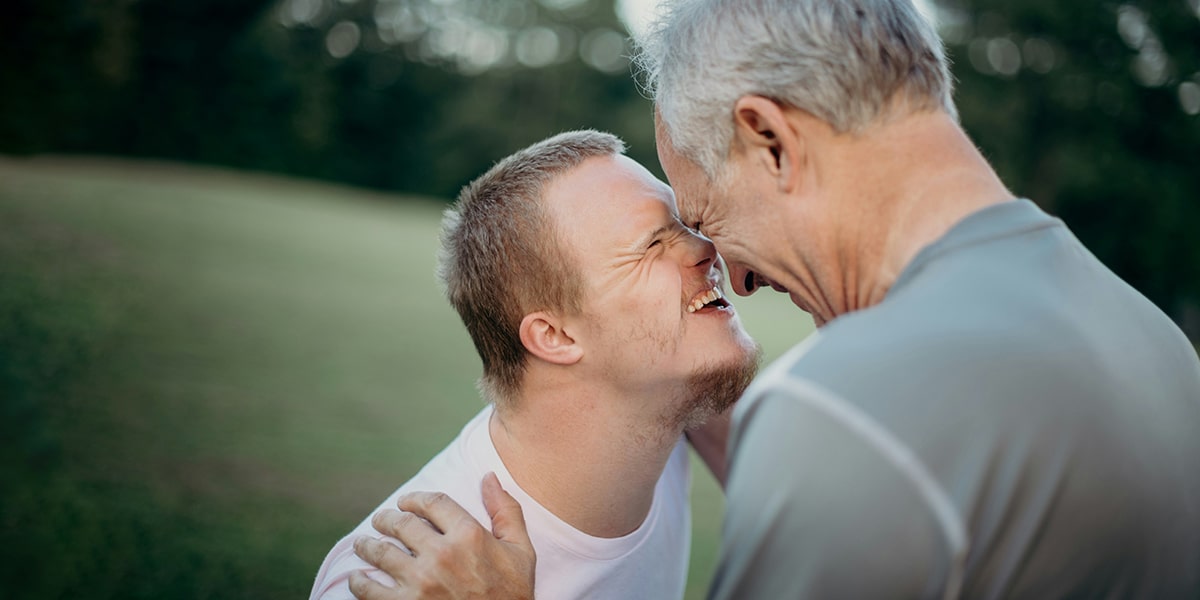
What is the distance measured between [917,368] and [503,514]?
1.39 m

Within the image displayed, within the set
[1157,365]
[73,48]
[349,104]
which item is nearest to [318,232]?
[73,48]

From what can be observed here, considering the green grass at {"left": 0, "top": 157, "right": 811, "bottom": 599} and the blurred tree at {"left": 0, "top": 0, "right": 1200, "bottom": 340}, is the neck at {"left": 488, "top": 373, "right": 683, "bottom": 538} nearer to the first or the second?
the green grass at {"left": 0, "top": 157, "right": 811, "bottom": 599}

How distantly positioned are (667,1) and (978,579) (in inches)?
55.3

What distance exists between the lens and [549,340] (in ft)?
9.07

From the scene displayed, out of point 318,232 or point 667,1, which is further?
point 318,232

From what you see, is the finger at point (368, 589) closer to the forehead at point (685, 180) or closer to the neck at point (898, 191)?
the forehead at point (685, 180)

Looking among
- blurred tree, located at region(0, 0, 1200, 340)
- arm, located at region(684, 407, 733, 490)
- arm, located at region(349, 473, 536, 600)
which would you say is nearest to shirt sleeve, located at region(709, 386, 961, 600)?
arm, located at region(349, 473, 536, 600)

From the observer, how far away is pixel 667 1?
7.14 feet

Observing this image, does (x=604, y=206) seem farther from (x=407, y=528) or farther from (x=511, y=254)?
(x=407, y=528)

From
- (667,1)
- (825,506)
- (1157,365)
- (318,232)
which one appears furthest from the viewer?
(318,232)

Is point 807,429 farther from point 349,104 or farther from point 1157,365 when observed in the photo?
point 349,104

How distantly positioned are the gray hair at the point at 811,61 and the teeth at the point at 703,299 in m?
0.76

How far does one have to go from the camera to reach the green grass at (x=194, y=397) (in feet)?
18.4

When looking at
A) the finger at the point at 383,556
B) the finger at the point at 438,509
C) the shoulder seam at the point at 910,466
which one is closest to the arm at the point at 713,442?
the finger at the point at 438,509
